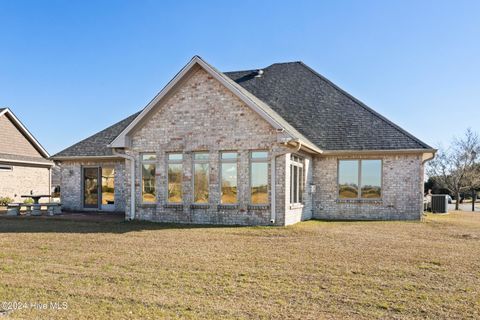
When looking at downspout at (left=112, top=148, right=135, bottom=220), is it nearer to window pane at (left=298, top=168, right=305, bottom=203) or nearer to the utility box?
window pane at (left=298, top=168, right=305, bottom=203)

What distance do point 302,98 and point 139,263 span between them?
46.4ft

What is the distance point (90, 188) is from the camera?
20109 millimetres

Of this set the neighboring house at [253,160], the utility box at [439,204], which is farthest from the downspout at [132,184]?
the utility box at [439,204]

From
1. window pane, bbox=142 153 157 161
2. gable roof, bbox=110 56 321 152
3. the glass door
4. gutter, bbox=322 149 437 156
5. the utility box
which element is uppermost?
gable roof, bbox=110 56 321 152

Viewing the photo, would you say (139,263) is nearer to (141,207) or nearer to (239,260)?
(239,260)

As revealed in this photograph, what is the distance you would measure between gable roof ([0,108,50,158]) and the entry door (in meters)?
10.5

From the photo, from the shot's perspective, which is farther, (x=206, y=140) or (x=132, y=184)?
(x=132, y=184)

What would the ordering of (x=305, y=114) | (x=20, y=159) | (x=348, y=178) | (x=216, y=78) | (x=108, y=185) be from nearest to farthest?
(x=216, y=78) < (x=348, y=178) < (x=305, y=114) < (x=108, y=185) < (x=20, y=159)

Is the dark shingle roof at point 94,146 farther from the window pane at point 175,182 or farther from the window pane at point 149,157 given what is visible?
the window pane at point 175,182

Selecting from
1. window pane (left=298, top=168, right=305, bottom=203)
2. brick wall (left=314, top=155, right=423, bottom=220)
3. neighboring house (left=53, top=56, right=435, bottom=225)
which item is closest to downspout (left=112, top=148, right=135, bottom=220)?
neighboring house (left=53, top=56, right=435, bottom=225)

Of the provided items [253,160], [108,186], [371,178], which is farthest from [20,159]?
[371,178]

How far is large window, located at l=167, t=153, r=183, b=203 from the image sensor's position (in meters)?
14.9

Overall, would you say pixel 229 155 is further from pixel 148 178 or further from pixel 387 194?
pixel 387 194

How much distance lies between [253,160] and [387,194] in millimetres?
6353
